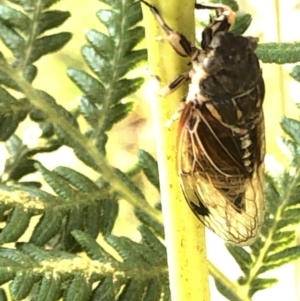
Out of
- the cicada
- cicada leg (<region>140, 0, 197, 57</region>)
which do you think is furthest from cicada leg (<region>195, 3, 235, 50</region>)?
cicada leg (<region>140, 0, 197, 57</region>)

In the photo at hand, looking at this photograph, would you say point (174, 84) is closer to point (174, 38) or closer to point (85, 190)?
point (174, 38)

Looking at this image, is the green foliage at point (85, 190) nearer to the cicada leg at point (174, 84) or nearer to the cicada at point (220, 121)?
the cicada at point (220, 121)

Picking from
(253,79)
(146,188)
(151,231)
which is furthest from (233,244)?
(146,188)

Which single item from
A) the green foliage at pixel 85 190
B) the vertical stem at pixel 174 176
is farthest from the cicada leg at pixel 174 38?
the green foliage at pixel 85 190

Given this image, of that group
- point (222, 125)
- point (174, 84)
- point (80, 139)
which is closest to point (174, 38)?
point (174, 84)

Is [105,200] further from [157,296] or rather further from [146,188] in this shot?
[146,188]

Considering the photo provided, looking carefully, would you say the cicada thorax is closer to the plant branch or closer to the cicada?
the cicada
